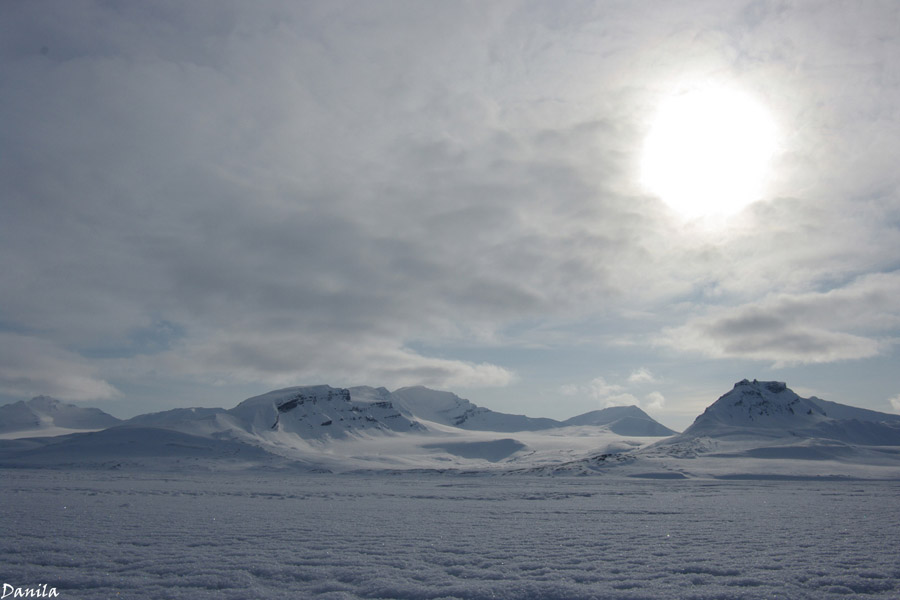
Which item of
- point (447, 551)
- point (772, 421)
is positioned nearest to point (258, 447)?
point (447, 551)

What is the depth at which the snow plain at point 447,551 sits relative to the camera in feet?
42.0

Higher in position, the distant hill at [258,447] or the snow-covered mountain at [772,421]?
the snow-covered mountain at [772,421]

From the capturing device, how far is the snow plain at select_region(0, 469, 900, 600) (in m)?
12.8

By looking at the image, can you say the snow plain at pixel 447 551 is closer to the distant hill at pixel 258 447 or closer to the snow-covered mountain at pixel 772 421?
the distant hill at pixel 258 447

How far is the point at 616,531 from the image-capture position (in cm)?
2209

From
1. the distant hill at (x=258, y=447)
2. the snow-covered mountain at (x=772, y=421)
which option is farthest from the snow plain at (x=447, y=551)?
the snow-covered mountain at (x=772, y=421)

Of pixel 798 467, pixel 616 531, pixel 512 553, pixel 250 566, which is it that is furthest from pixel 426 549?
pixel 798 467

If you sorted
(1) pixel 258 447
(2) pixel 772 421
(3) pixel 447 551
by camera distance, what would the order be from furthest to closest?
1. (2) pixel 772 421
2. (1) pixel 258 447
3. (3) pixel 447 551

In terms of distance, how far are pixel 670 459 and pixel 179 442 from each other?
10724cm

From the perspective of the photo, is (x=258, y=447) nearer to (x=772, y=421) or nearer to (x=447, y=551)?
(x=447, y=551)

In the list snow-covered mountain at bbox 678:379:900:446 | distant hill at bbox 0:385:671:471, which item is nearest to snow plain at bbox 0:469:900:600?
distant hill at bbox 0:385:671:471

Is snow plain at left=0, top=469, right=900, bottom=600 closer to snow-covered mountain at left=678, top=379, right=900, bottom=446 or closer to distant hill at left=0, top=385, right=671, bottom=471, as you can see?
distant hill at left=0, top=385, right=671, bottom=471

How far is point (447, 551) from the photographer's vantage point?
17.4 meters

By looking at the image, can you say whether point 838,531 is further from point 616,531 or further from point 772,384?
point 772,384
